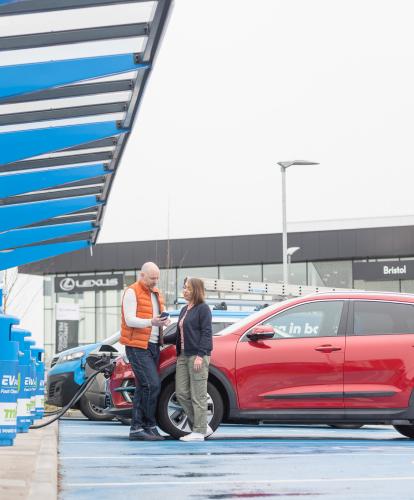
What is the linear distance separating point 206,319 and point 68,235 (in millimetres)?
7331

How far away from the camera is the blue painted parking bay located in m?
7.66

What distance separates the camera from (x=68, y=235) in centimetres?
1898

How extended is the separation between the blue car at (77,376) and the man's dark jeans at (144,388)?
389 cm

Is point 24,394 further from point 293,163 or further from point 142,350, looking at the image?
point 293,163

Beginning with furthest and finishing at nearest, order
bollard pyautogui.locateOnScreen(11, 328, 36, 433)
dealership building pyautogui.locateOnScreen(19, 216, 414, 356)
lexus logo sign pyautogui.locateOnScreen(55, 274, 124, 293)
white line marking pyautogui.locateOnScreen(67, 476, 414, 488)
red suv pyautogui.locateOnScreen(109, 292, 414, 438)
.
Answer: dealership building pyautogui.locateOnScreen(19, 216, 414, 356)
lexus logo sign pyautogui.locateOnScreen(55, 274, 124, 293)
red suv pyautogui.locateOnScreen(109, 292, 414, 438)
white line marking pyautogui.locateOnScreen(67, 476, 414, 488)
bollard pyautogui.locateOnScreen(11, 328, 36, 433)

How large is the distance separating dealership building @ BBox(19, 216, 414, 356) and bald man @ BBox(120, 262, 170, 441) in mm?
32009

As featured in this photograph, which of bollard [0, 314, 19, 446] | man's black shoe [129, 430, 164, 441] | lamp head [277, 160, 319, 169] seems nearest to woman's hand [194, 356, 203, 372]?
man's black shoe [129, 430, 164, 441]

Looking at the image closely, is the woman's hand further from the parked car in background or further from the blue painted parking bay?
the parked car in background

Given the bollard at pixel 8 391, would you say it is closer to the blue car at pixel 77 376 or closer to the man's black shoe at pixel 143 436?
the man's black shoe at pixel 143 436

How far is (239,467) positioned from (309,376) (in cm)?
316

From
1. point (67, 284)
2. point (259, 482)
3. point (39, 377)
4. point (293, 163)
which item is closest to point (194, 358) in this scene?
point (39, 377)

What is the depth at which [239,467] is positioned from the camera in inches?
358

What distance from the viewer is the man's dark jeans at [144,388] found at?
1198 centimetres

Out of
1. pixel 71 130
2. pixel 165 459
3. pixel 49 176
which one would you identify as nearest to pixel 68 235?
pixel 49 176
